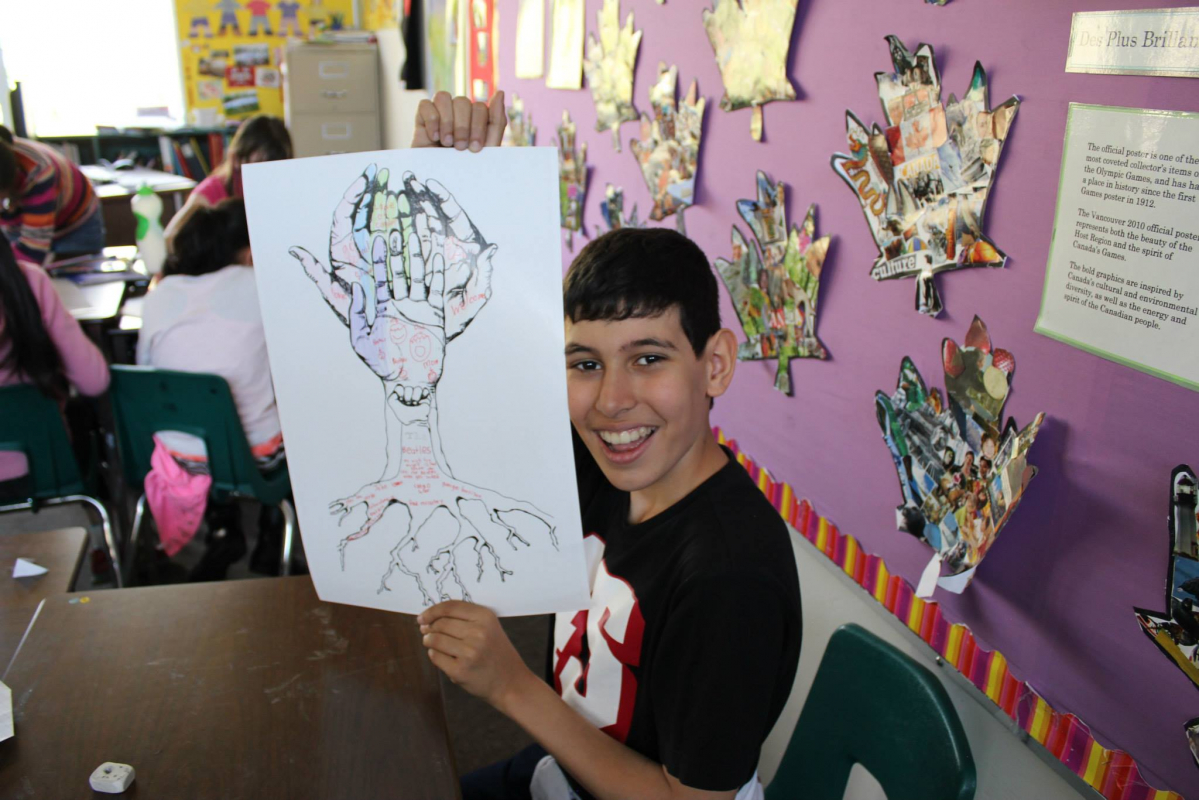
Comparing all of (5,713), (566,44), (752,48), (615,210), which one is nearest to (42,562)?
(5,713)

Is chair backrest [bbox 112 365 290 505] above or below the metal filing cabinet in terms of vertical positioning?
below

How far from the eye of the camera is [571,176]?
2.48 meters

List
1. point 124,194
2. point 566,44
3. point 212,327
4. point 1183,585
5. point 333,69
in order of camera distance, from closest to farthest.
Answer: point 1183,585, point 212,327, point 566,44, point 124,194, point 333,69

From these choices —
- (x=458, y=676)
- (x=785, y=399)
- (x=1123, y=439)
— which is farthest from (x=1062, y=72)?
(x=458, y=676)

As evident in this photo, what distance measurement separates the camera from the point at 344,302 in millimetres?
794

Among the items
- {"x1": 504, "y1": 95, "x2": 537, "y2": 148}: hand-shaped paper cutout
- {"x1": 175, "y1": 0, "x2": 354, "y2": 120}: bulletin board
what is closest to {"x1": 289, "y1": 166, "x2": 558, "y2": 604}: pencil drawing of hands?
{"x1": 504, "y1": 95, "x2": 537, "y2": 148}: hand-shaped paper cutout

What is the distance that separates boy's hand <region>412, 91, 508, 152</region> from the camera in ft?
2.65

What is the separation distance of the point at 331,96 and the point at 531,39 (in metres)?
2.86

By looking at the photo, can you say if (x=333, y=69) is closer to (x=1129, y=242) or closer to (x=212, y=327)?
(x=212, y=327)

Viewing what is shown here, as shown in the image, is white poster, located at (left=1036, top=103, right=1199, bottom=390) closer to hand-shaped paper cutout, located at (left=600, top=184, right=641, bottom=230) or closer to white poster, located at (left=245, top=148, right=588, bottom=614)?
white poster, located at (left=245, top=148, right=588, bottom=614)

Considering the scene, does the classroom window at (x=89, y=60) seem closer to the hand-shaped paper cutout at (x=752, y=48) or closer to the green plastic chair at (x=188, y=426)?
the green plastic chair at (x=188, y=426)

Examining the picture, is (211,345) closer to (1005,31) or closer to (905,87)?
(905,87)

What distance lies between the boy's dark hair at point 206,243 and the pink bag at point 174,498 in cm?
43

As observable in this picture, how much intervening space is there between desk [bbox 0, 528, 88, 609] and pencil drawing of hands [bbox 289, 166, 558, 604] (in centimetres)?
55
